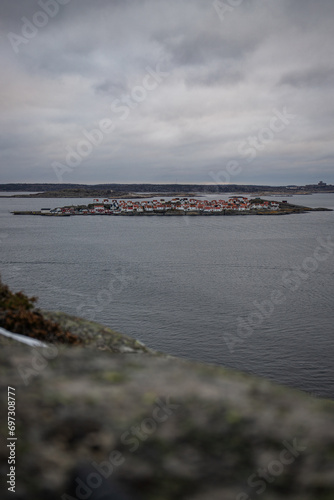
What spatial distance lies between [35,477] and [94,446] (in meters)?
0.51

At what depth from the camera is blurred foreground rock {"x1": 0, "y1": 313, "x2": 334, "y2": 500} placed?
3.16 metres

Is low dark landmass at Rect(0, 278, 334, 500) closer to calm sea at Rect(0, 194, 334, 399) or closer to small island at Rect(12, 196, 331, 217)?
calm sea at Rect(0, 194, 334, 399)

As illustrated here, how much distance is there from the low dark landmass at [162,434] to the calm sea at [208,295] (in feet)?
36.4

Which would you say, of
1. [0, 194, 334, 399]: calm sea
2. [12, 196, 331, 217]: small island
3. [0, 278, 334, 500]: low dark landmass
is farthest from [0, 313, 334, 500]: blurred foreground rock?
[12, 196, 331, 217]: small island

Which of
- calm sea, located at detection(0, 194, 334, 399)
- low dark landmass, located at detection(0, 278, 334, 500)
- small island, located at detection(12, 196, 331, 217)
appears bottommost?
calm sea, located at detection(0, 194, 334, 399)

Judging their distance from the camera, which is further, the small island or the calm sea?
the small island

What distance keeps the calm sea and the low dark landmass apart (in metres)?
11.1

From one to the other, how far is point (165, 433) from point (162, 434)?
0.03m

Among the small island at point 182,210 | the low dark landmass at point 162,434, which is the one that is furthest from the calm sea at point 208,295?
the small island at point 182,210

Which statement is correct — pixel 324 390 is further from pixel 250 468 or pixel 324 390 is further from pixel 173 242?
pixel 173 242

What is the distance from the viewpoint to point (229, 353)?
17469 millimetres

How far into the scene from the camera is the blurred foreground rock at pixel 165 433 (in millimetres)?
3162

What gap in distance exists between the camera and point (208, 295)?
2773cm

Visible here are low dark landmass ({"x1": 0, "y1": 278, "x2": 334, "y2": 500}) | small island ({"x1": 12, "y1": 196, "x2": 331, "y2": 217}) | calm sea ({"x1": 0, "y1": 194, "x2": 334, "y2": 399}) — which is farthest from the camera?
small island ({"x1": 12, "y1": 196, "x2": 331, "y2": 217})
